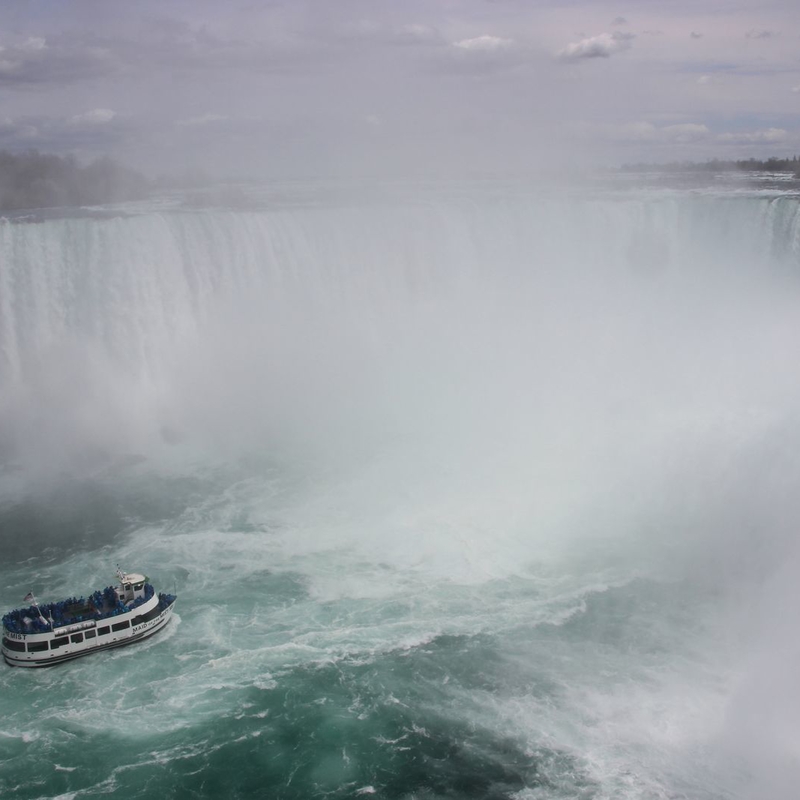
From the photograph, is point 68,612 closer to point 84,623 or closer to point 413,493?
point 84,623

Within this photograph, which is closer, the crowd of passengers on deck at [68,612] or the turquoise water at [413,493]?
the turquoise water at [413,493]

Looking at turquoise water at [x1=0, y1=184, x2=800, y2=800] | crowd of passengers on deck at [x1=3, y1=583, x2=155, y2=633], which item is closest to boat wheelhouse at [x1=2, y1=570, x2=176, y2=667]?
crowd of passengers on deck at [x1=3, y1=583, x2=155, y2=633]

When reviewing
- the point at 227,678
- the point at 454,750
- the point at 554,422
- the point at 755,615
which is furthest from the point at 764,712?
the point at 554,422

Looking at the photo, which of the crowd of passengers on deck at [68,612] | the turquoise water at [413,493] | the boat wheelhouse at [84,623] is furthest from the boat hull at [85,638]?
the turquoise water at [413,493]

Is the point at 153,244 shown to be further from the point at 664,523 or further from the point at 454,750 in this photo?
the point at 454,750

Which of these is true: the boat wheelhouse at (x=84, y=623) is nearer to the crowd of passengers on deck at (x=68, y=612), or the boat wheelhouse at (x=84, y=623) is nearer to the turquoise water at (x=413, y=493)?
the crowd of passengers on deck at (x=68, y=612)

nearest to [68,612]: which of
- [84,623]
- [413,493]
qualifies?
[84,623]

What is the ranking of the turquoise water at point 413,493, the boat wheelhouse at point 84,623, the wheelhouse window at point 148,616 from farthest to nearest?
1. the wheelhouse window at point 148,616
2. the boat wheelhouse at point 84,623
3. the turquoise water at point 413,493

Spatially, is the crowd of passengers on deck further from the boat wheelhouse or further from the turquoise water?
the turquoise water
